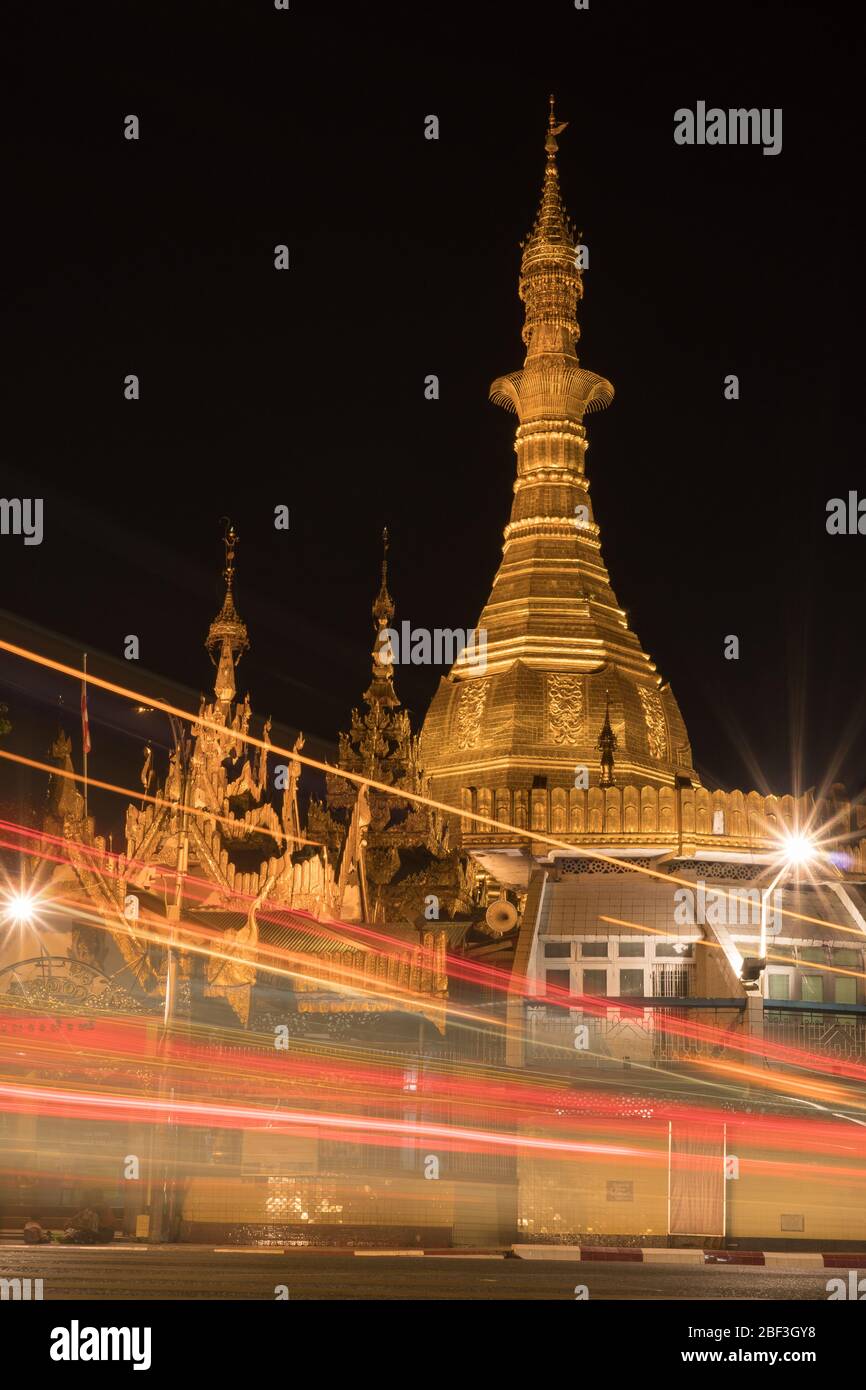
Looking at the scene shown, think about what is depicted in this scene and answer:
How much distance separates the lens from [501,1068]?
1395 inches

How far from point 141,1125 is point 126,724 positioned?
27.2 meters

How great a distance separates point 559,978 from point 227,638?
16.8 meters

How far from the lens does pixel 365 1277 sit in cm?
2503

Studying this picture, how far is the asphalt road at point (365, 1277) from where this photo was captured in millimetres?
22281

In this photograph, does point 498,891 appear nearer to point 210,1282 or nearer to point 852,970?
point 852,970

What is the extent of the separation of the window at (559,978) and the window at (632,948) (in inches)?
54.5

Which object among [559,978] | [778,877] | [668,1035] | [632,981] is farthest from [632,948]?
[668,1035]

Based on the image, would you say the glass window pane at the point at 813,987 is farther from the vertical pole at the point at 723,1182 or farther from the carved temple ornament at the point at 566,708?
the vertical pole at the point at 723,1182

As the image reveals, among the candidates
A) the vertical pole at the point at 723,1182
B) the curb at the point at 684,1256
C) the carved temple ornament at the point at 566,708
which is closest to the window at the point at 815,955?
the carved temple ornament at the point at 566,708

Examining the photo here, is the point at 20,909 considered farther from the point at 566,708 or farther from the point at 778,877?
the point at 566,708

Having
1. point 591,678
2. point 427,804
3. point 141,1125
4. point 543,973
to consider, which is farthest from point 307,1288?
point 591,678

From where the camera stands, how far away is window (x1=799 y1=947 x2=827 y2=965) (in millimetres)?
45656

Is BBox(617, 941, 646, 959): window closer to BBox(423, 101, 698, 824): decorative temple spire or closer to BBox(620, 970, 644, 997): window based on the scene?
BBox(620, 970, 644, 997): window
